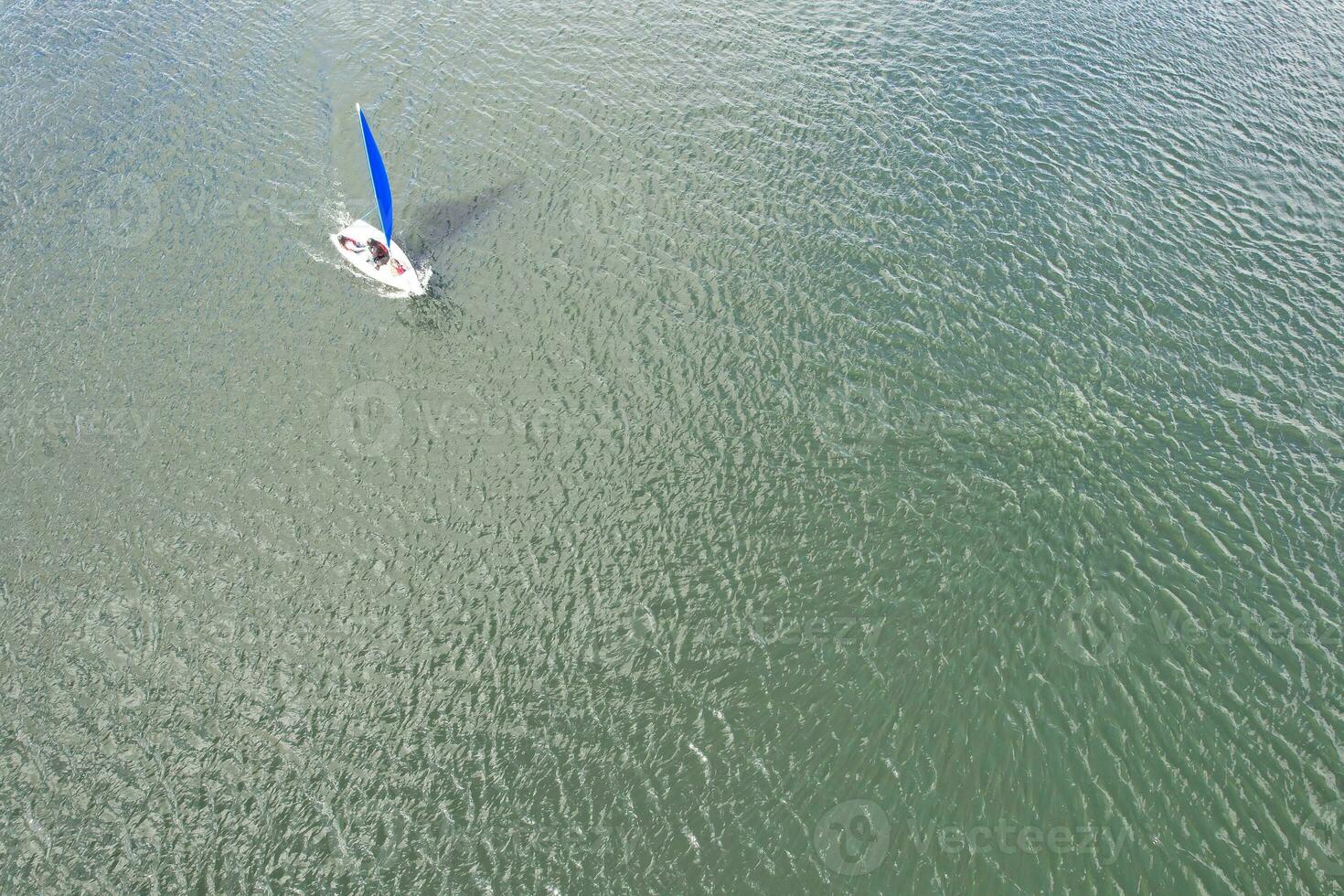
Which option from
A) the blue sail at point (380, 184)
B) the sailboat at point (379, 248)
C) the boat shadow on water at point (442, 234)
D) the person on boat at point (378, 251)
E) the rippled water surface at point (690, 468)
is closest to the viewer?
the rippled water surface at point (690, 468)

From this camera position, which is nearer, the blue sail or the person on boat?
the blue sail

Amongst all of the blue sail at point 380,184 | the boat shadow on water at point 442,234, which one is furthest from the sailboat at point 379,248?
the boat shadow on water at point 442,234

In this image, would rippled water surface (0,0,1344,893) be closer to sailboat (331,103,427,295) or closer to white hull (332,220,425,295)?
white hull (332,220,425,295)

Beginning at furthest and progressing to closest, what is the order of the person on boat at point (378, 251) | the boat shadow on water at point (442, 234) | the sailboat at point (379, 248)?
the person on boat at point (378, 251) < the sailboat at point (379, 248) < the boat shadow on water at point (442, 234)

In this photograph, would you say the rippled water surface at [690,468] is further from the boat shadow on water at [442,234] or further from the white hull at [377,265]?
the white hull at [377,265]

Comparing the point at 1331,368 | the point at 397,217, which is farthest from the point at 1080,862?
the point at 397,217

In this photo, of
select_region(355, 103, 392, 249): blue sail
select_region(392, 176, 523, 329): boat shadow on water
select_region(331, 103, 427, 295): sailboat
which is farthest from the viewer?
select_region(331, 103, 427, 295): sailboat

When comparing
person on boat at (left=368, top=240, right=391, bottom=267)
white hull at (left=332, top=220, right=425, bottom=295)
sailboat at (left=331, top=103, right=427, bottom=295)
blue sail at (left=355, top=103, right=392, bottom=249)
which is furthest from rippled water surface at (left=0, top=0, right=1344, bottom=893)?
blue sail at (left=355, top=103, right=392, bottom=249)

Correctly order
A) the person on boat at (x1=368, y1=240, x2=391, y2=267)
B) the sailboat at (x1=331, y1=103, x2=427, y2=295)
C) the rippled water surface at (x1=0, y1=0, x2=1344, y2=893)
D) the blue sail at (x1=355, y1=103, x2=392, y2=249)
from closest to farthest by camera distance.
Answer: the rippled water surface at (x1=0, y1=0, x2=1344, y2=893)
the blue sail at (x1=355, y1=103, x2=392, y2=249)
the sailboat at (x1=331, y1=103, x2=427, y2=295)
the person on boat at (x1=368, y1=240, x2=391, y2=267)

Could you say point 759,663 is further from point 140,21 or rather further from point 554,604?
point 140,21
